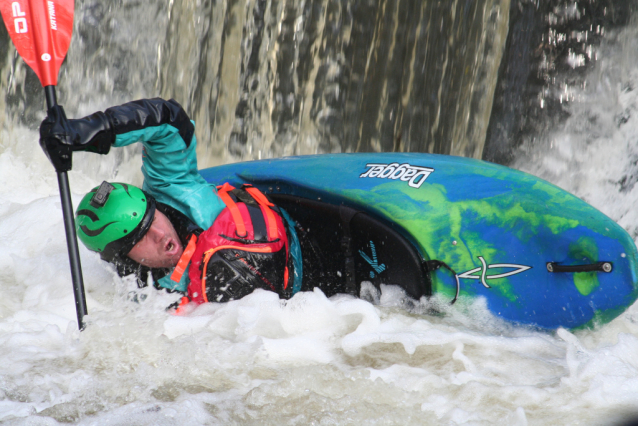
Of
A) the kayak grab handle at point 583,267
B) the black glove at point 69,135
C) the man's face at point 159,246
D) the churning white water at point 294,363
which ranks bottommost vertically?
the churning white water at point 294,363

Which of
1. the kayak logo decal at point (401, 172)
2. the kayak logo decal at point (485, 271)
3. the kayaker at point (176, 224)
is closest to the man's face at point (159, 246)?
the kayaker at point (176, 224)

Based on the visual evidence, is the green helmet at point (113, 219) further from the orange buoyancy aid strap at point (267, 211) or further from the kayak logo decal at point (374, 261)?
the kayak logo decal at point (374, 261)

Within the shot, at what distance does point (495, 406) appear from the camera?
1650 mm

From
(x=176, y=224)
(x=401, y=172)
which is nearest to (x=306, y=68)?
(x=401, y=172)

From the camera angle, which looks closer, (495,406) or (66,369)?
(495,406)

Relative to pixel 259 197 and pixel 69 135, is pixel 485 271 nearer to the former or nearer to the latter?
pixel 259 197

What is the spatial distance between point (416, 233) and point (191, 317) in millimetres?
898

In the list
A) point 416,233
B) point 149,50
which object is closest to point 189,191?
point 416,233

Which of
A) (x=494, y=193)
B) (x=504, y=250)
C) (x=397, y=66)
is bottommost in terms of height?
(x=504, y=250)

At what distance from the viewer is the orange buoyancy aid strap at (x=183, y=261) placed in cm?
198

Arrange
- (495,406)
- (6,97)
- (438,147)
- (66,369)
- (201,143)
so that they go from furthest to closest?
(6,97) < (201,143) < (438,147) < (66,369) < (495,406)

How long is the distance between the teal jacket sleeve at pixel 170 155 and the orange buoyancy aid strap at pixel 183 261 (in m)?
0.09

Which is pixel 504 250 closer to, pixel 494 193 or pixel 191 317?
pixel 494 193

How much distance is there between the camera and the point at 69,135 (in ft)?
5.62
